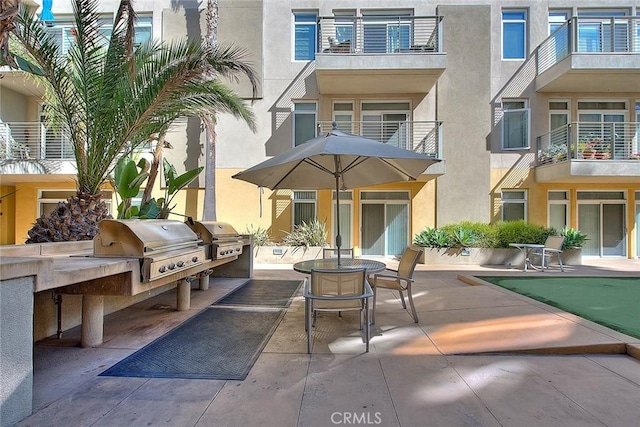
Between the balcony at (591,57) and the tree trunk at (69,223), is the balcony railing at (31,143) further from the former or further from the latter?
the balcony at (591,57)

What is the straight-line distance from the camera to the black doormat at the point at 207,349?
329cm

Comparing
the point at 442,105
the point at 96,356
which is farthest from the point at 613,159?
the point at 96,356

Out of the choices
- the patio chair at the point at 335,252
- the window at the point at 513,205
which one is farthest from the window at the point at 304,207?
the window at the point at 513,205

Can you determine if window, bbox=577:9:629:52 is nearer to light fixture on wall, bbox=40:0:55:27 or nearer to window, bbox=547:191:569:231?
window, bbox=547:191:569:231

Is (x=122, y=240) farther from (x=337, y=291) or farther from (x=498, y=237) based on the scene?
(x=498, y=237)

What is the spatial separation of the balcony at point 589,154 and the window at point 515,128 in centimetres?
57

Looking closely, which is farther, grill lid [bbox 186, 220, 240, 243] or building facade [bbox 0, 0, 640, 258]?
building facade [bbox 0, 0, 640, 258]

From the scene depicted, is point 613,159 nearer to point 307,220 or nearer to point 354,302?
point 307,220

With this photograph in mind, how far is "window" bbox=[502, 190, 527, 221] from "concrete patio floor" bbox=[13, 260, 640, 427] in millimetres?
9070

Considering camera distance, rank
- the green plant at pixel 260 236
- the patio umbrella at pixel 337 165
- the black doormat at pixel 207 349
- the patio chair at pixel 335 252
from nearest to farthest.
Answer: the black doormat at pixel 207 349 < the patio umbrella at pixel 337 165 < the patio chair at pixel 335 252 < the green plant at pixel 260 236

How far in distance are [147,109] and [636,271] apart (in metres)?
13.0

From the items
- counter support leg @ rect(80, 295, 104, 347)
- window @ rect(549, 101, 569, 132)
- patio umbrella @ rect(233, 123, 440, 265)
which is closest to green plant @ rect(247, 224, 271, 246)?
patio umbrella @ rect(233, 123, 440, 265)

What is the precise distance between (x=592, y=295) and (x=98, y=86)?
30.3 ft

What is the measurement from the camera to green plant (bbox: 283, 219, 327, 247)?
11758 millimetres
